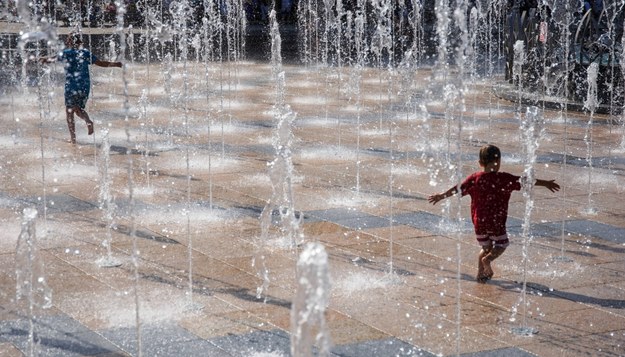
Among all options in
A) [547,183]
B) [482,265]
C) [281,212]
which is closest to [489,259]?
Answer: [482,265]

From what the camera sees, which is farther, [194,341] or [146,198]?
[146,198]

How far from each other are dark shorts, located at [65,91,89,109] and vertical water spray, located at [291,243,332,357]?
8.37 metres

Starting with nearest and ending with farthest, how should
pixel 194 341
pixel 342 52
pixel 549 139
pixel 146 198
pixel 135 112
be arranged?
pixel 194 341
pixel 146 198
pixel 549 139
pixel 135 112
pixel 342 52

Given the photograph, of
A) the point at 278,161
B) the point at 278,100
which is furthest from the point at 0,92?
the point at 278,161

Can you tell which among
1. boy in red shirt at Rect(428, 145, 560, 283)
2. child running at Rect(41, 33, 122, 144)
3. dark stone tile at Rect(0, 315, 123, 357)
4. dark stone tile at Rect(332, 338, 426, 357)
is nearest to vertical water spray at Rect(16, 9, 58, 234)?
child running at Rect(41, 33, 122, 144)

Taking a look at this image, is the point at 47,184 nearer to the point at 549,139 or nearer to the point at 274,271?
the point at 274,271

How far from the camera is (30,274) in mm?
6980

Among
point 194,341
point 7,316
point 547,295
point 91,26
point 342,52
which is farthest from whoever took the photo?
point 91,26

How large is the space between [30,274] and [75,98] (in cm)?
577

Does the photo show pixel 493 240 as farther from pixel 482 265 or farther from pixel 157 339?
pixel 157 339

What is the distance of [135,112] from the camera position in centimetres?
1578

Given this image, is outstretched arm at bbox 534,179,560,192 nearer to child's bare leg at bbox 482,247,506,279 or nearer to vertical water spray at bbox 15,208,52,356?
child's bare leg at bbox 482,247,506,279

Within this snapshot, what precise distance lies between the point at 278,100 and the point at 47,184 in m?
7.09

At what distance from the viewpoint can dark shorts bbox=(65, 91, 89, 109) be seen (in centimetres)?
1246
